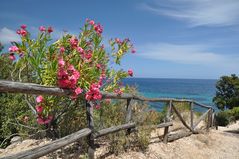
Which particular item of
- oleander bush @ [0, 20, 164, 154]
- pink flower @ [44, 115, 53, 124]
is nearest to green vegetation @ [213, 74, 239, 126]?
oleander bush @ [0, 20, 164, 154]

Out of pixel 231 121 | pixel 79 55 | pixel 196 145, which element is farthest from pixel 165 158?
pixel 231 121

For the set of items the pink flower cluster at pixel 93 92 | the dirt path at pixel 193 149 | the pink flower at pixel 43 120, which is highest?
the pink flower cluster at pixel 93 92

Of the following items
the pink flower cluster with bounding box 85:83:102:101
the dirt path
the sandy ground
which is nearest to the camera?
the pink flower cluster with bounding box 85:83:102:101

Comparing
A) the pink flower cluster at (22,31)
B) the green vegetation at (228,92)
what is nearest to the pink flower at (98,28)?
the pink flower cluster at (22,31)

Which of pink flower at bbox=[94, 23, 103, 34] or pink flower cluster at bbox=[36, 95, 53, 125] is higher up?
pink flower at bbox=[94, 23, 103, 34]

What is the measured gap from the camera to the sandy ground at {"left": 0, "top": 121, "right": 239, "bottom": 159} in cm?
653

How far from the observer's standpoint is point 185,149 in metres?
8.48

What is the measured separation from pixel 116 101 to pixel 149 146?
1.57m

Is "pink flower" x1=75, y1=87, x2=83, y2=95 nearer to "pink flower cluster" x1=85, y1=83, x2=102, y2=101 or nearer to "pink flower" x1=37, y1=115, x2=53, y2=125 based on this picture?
"pink flower cluster" x1=85, y1=83, x2=102, y2=101

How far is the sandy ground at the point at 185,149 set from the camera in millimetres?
6535

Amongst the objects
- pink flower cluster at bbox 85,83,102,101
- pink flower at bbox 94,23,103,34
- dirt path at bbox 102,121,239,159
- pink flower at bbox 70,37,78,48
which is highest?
pink flower at bbox 94,23,103,34

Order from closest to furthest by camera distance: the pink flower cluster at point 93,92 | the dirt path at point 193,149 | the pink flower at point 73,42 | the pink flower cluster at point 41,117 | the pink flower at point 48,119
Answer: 1. the pink flower cluster at point 93,92
2. the pink flower cluster at point 41,117
3. the pink flower at point 48,119
4. the pink flower at point 73,42
5. the dirt path at point 193,149

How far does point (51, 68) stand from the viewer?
195 inches

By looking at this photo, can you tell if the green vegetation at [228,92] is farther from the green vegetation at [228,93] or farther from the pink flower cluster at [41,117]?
the pink flower cluster at [41,117]
